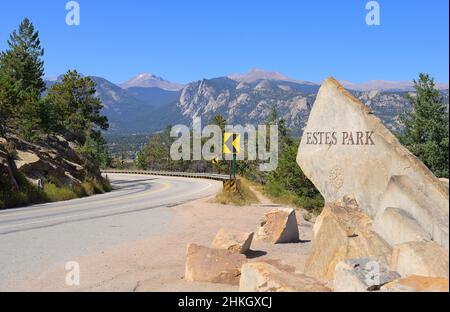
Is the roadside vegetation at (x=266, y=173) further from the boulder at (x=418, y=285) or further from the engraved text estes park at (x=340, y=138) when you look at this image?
the boulder at (x=418, y=285)

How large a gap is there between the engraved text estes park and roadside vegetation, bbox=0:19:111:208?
657 inches

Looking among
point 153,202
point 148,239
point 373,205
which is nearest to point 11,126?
point 153,202

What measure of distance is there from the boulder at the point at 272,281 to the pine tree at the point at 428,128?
3475 centimetres

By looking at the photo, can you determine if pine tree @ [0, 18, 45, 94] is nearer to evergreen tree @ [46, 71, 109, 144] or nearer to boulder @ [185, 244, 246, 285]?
evergreen tree @ [46, 71, 109, 144]

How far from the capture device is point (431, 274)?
5727 millimetres

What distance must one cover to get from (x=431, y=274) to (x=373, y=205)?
8.26 ft

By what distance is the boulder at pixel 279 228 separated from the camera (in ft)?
39.9

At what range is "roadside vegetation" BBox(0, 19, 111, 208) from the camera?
25252 mm

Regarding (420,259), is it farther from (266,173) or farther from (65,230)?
(266,173)

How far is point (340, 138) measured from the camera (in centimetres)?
882

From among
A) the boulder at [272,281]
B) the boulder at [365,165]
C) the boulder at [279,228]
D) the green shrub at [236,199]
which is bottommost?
the green shrub at [236,199]

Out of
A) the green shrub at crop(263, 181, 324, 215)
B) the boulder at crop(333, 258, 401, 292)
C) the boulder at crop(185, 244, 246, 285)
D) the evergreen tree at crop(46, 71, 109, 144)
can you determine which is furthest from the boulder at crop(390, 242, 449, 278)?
the evergreen tree at crop(46, 71, 109, 144)

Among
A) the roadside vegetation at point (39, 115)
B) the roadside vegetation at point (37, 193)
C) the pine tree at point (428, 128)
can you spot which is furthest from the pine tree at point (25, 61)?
the pine tree at point (428, 128)
